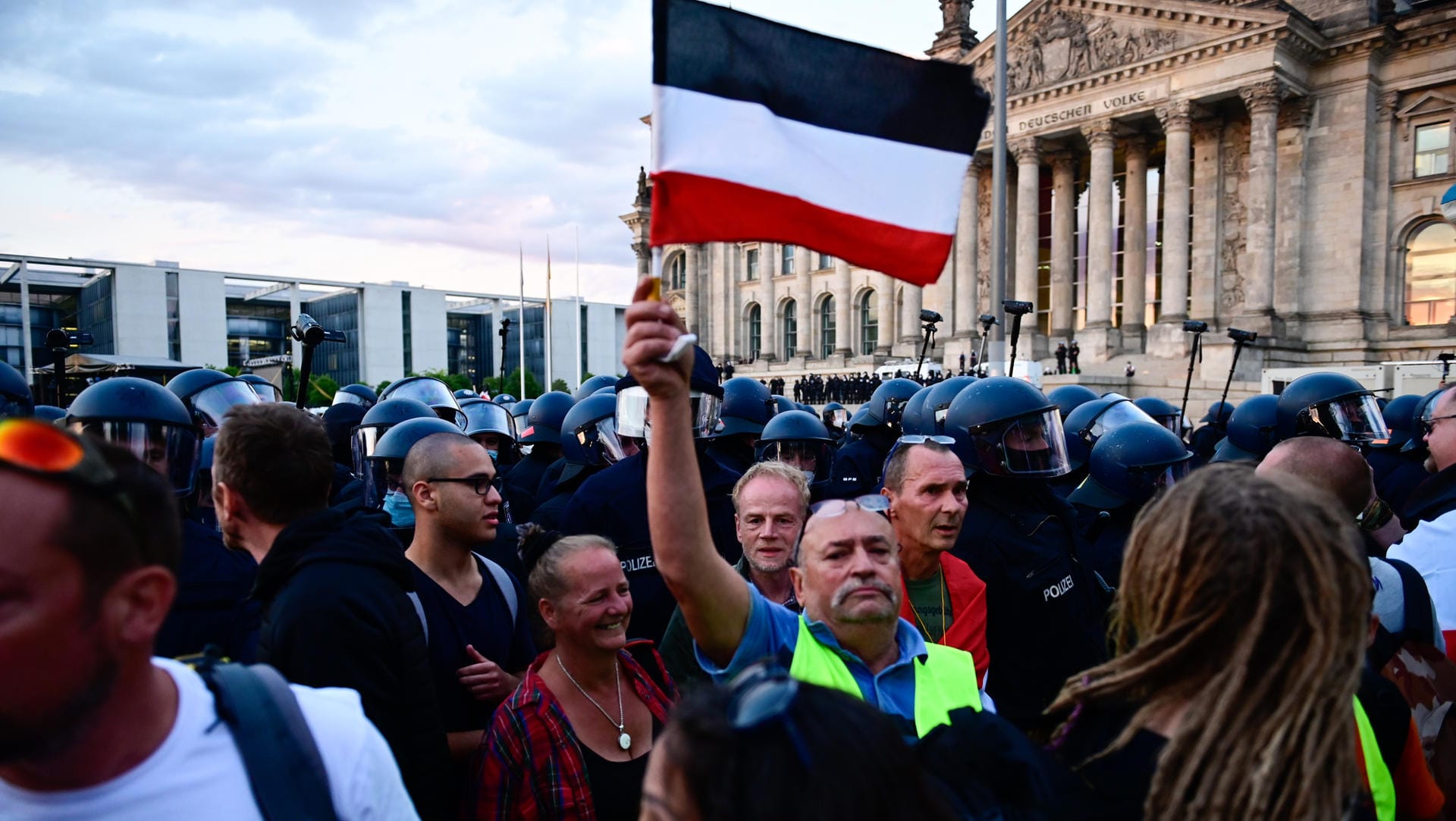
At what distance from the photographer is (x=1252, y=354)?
1059 inches

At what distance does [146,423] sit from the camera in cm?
357

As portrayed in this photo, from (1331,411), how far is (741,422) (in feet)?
15.3

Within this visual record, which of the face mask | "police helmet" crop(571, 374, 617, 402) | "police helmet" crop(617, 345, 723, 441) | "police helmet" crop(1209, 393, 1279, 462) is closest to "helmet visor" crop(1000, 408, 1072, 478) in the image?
"police helmet" crop(617, 345, 723, 441)

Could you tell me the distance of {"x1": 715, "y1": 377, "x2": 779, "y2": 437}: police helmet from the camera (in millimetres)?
6848

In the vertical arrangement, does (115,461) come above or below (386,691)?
above

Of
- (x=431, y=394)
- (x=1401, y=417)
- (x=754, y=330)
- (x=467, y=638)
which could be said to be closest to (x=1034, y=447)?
(x=467, y=638)

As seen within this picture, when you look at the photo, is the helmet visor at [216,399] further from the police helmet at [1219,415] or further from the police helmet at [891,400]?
the police helmet at [1219,415]

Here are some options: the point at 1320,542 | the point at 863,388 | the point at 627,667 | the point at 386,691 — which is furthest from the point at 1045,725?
the point at 863,388

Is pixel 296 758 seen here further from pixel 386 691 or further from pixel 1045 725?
pixel 1045 725

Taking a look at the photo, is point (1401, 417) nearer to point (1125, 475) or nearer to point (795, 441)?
point (1125, 475)

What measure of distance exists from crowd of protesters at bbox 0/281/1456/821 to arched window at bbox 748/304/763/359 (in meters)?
46.1

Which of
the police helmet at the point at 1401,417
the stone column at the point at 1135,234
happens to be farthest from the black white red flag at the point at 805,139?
the stone column at the point at 1135,234

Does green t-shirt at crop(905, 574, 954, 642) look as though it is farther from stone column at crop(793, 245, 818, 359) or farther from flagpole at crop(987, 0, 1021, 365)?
stone column at crop(793, 245, 818, 359)

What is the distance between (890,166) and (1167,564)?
5.15 ft
